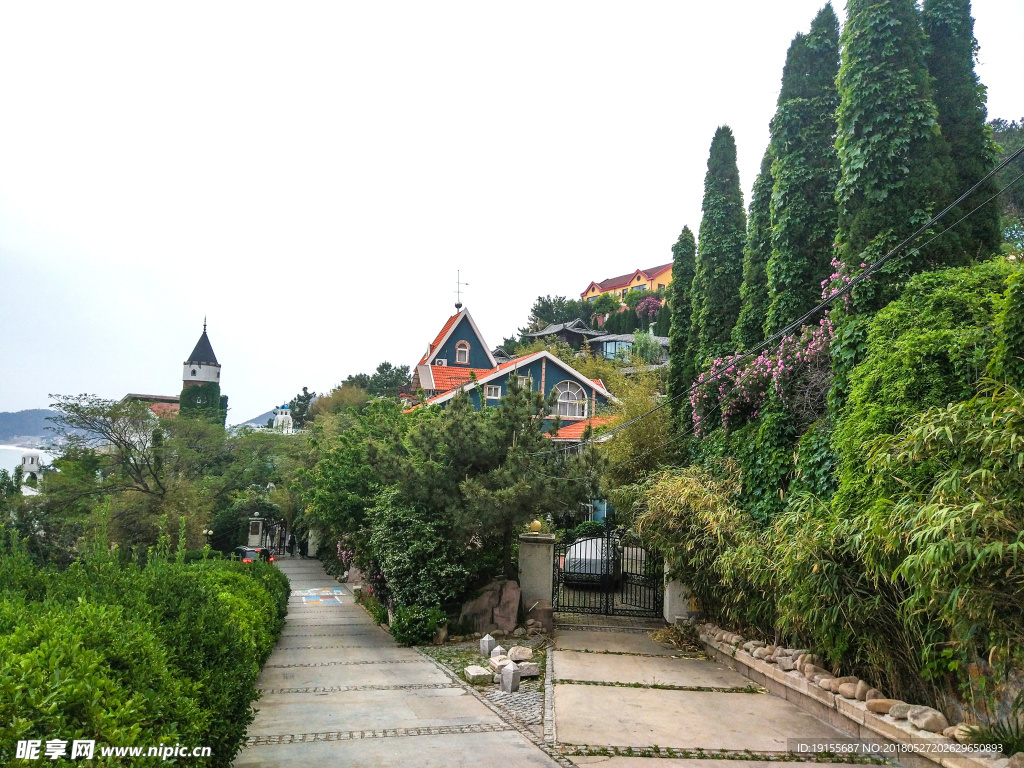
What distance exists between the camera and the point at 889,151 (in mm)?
9719

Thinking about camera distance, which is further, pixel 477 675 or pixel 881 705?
pixel 477 675

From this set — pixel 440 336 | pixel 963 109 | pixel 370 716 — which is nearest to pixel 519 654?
pixel 370 716

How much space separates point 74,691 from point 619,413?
63.8 feet

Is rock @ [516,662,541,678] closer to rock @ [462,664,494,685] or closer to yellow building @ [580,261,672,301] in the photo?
rock @ [462,664,494,685]

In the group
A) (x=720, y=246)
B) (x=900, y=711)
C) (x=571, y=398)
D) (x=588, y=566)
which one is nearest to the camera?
(x=900, y=711)

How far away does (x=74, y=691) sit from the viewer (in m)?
3.16

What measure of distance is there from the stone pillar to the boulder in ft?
9.37

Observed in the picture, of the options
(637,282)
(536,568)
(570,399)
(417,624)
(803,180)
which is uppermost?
(637,282)

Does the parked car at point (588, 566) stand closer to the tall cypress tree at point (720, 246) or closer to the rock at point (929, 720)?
the tall cypress tree at point (720, 246)

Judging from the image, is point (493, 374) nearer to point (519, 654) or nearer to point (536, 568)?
point (536, 568)

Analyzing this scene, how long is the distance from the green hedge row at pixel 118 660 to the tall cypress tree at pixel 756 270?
10905 mm

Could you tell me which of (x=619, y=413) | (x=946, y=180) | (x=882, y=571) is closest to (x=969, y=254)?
(x=946, y=180)

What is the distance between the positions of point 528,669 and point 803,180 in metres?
9.11

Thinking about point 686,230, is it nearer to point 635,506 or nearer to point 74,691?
point 635,506
